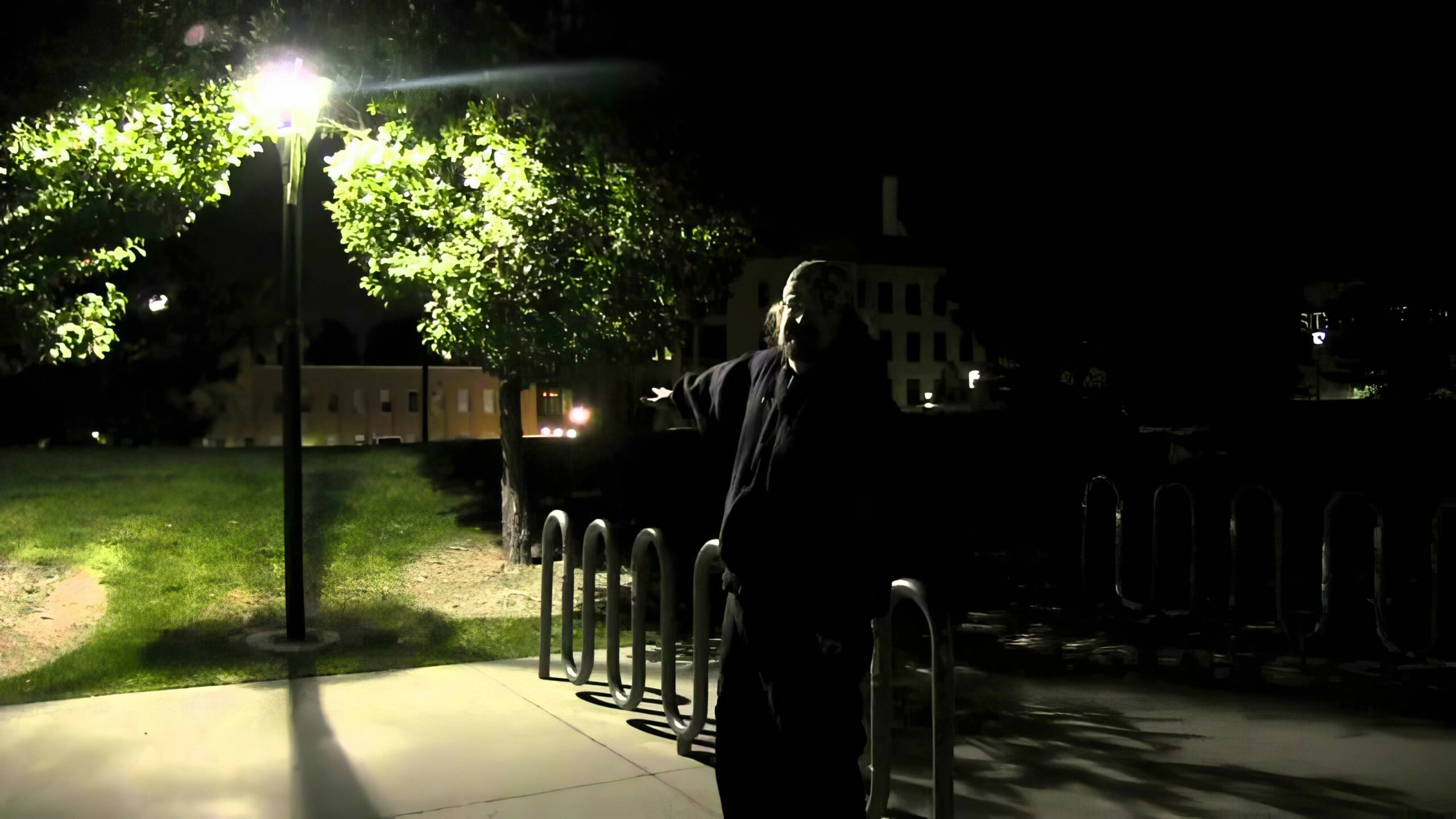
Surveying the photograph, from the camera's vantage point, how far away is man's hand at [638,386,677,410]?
4.71m

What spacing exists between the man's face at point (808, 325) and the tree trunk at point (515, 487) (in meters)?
9.06

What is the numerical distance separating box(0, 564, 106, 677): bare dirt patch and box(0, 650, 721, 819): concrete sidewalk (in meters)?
2.76

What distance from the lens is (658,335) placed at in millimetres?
11500

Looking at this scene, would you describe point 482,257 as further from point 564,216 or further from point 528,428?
point 528,428

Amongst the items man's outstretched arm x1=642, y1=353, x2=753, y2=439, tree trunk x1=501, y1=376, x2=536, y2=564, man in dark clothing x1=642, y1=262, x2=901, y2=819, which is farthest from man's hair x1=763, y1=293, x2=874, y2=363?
tree trunk x1=501, y1=376, x2=536, y2=564

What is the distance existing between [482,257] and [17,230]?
11.1 feet

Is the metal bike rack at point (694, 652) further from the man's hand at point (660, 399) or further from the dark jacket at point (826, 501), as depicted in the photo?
the man's hand at point (660, 399)

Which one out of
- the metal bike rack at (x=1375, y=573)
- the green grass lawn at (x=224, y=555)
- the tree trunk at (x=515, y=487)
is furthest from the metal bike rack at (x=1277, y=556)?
the tree trunk at (x=515, y=487)

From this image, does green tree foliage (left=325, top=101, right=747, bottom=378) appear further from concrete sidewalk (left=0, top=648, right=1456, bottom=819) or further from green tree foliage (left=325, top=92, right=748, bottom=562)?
concrete sidewalk (left=0, top=648, right=1456, bottom=819)

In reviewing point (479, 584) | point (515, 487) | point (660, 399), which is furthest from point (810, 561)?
point (515, 487)

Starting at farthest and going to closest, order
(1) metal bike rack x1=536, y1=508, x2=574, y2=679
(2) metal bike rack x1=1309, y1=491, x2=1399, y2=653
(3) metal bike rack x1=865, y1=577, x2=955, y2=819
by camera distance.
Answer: (2) metal bike rack x1=1309, y1=491, x2=1399, y2=653, (1) metal bike rack x1=536, y1=508, x2=574, y2=679, (3) metal bike rack x1=865, y1=577, x2=955, y2=819

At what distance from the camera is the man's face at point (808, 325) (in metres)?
3.82

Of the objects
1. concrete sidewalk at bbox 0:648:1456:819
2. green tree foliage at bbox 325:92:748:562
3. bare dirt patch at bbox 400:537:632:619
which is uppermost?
green tree foliage at bbox 325:92:748:562

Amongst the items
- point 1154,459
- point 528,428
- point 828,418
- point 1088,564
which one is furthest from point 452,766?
point 528,428
